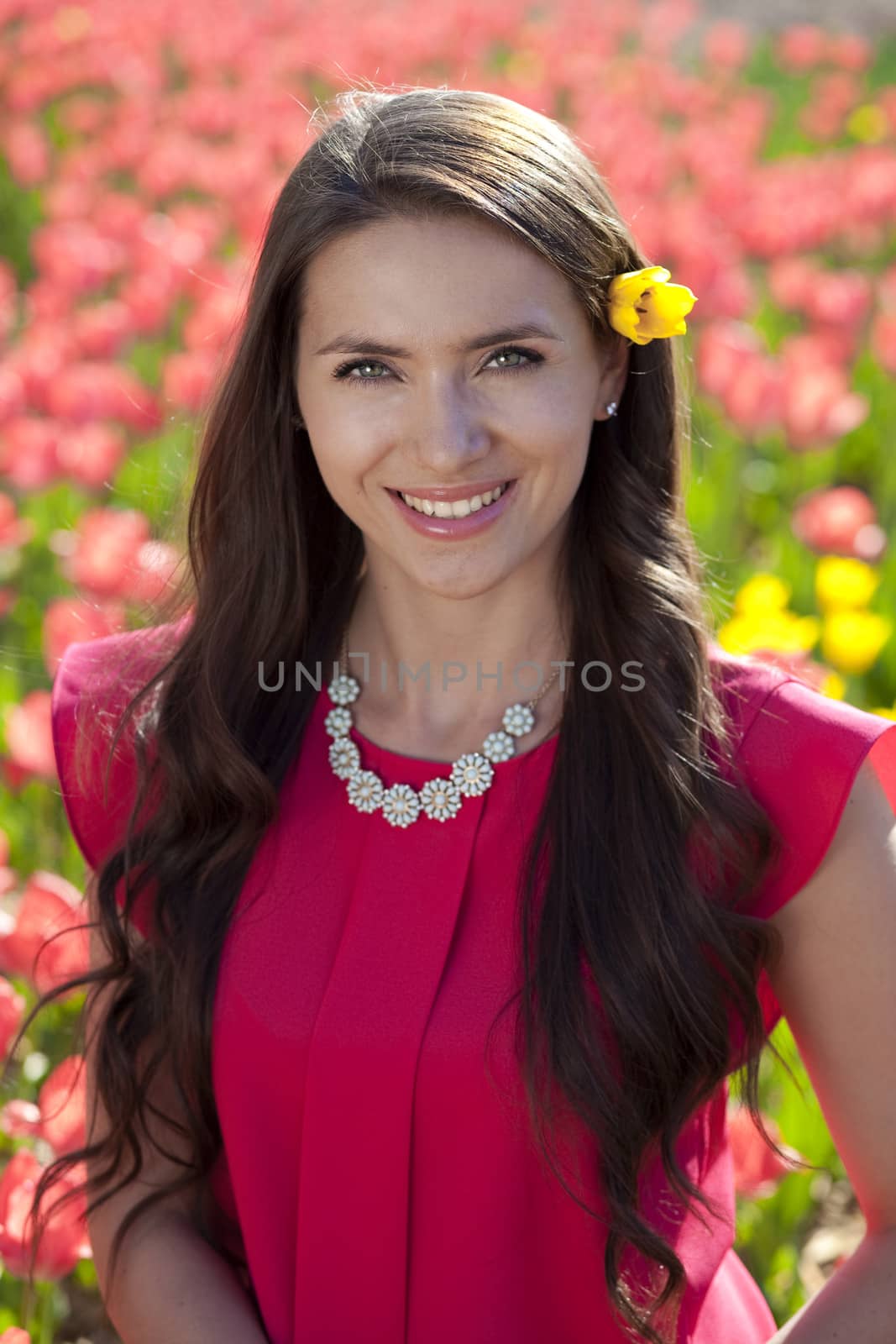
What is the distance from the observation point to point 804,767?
1.82m

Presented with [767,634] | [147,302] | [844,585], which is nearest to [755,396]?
[844,585]

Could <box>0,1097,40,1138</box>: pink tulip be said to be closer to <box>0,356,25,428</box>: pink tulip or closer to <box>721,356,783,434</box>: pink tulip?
<box>0,356,25,428</box>: pink tulip

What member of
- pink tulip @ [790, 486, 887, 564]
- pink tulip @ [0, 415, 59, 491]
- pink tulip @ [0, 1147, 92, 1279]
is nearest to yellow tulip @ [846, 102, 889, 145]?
pink tulip @ [790, 486, 887, 564]

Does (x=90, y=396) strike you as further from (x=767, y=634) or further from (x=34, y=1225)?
(x=34, y=1225)

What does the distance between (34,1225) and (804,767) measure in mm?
1156

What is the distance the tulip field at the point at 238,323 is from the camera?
2535 mm

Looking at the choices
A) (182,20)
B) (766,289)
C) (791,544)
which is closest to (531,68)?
(182,20)

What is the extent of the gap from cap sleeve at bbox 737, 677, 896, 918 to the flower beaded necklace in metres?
0.30

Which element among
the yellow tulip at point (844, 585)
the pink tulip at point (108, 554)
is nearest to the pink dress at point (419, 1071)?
the pink tulip at point (108, 554)

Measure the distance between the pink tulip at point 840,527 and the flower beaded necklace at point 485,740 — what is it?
1.92m

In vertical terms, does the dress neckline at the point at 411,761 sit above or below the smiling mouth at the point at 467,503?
below

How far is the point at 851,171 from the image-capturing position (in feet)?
20.6

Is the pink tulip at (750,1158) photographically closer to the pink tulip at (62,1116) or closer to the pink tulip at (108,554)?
the pink tulip at (62,1116)

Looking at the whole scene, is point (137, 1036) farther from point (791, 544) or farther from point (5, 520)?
point (791, 544)
